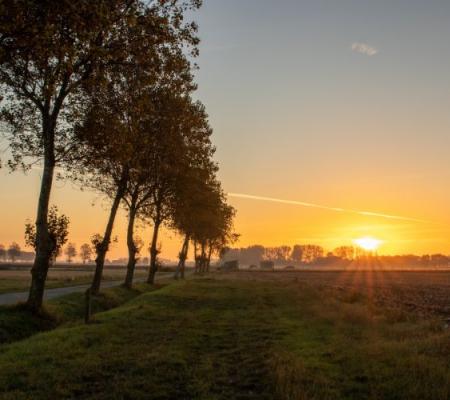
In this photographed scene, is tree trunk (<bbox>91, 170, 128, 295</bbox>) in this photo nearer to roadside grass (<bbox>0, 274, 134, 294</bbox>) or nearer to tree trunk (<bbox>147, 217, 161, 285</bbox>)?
roadside grass (<bbox>0, 274, 134, 294</bbox>)

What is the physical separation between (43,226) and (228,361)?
1492 centimetres

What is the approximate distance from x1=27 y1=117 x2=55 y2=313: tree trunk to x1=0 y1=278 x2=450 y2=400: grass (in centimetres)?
426

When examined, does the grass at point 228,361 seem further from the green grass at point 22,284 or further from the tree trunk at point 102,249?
the green grass at point 22,284

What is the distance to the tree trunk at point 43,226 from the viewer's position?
24.5 meters

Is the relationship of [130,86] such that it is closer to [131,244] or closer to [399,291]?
[131,244]

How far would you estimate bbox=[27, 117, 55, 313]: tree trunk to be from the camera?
24.5 metres

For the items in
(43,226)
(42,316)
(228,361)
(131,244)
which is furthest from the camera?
(131,244)

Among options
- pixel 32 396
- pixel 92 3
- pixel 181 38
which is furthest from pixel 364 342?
pixel 181 38

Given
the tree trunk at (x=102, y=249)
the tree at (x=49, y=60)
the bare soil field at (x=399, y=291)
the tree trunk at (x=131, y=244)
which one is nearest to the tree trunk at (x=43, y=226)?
the tree at (x=49, y=60)

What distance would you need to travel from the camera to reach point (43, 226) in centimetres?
2480

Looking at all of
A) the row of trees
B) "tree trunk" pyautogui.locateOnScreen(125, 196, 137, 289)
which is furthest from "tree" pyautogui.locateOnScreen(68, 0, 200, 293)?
"tree trunk" pyautogui.locateOnScreen(125, 196, 137, 289)

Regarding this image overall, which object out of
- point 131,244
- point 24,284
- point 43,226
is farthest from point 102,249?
point 24,284

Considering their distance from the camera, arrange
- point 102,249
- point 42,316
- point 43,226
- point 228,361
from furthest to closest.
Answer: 1. point 102,249
2. point 43,226
3. point 42,316
4. point 228,361

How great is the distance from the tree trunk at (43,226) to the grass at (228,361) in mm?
4258
